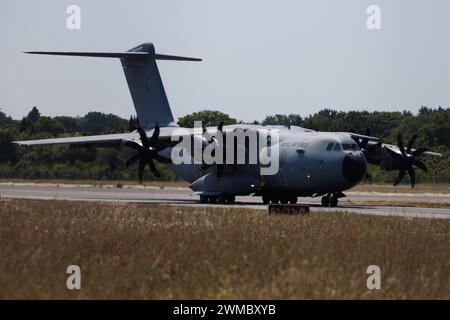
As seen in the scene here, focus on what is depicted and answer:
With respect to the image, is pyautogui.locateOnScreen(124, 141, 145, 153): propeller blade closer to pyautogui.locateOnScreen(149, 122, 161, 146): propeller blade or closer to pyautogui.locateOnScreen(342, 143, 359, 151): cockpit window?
pyautogui.locateOnScreen(149, 122, 161, 146): propeller blade

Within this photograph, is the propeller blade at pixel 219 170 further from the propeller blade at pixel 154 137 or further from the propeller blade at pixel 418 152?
the propeller blade at pixel 418 152

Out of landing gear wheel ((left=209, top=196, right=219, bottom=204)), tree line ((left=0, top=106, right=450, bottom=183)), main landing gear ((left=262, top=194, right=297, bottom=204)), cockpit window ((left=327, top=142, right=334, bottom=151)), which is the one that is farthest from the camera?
tree line ((left=0, top=106, right=450, bottom=183))

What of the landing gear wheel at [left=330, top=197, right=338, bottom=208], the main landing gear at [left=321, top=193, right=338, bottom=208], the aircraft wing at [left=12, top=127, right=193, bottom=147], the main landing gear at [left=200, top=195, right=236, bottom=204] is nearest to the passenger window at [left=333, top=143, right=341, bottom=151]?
the main landing gear at [left=321, top=193, right=338, bottom=208]

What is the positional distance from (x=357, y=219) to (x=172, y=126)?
20.4 metres

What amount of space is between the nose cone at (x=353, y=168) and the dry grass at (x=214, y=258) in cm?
1248

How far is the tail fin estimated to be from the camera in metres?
42.3

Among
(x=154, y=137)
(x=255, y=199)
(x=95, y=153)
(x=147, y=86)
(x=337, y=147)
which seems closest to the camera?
(x=337, y=147)

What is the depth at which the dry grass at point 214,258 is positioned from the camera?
1084 cm

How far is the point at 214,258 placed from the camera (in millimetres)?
13266

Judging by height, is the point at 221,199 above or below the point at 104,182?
above

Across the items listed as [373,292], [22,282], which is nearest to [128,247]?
[22,282]

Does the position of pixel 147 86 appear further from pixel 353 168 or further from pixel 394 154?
pixel 353 168

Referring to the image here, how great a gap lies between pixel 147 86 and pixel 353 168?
13.9 m

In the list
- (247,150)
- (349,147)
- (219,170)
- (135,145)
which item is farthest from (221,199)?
(349,147)
